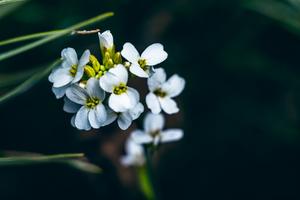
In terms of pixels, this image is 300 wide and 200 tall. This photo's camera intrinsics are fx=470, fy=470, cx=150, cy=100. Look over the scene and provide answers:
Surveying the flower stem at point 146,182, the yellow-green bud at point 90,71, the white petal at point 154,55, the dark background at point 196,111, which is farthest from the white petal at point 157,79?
the dark background at point 196,111

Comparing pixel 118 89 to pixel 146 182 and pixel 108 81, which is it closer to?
pixel 108 81

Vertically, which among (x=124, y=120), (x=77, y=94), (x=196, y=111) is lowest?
(x=124, y=120)

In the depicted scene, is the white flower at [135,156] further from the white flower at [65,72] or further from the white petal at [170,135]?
the white flower at [65,72]

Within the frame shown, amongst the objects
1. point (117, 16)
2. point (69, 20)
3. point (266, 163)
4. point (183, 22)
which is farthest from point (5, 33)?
point (266, 163)

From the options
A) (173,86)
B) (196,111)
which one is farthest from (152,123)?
(196,111)

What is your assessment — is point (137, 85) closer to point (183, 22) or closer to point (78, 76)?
point (183, 22)
